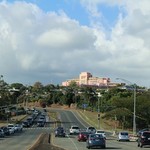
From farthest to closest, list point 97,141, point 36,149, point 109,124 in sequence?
point 109,124 < point 97,141 < point 36,149

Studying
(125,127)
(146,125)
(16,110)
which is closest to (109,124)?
(125,127)

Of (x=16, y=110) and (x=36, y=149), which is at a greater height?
(x=16, y=110)

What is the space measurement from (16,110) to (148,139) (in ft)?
451

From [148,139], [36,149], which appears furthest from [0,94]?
[36,149]

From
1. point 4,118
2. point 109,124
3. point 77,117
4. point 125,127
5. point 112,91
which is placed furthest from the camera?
point 112,91

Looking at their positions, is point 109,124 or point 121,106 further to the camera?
point 109,124

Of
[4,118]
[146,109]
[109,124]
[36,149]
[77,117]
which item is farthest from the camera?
[77,117]

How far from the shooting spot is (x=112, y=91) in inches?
7446

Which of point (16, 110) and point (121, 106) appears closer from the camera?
point (121, 106)

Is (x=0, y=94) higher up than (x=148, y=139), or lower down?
higher up

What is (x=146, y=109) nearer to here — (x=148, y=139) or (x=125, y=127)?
(x=125, y=127)

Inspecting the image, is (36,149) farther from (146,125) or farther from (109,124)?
(109,124)

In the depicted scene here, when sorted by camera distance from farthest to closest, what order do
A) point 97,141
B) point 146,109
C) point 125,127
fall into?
point 125,127 → point 146,109 → point 97,141

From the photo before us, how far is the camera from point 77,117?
177 m
